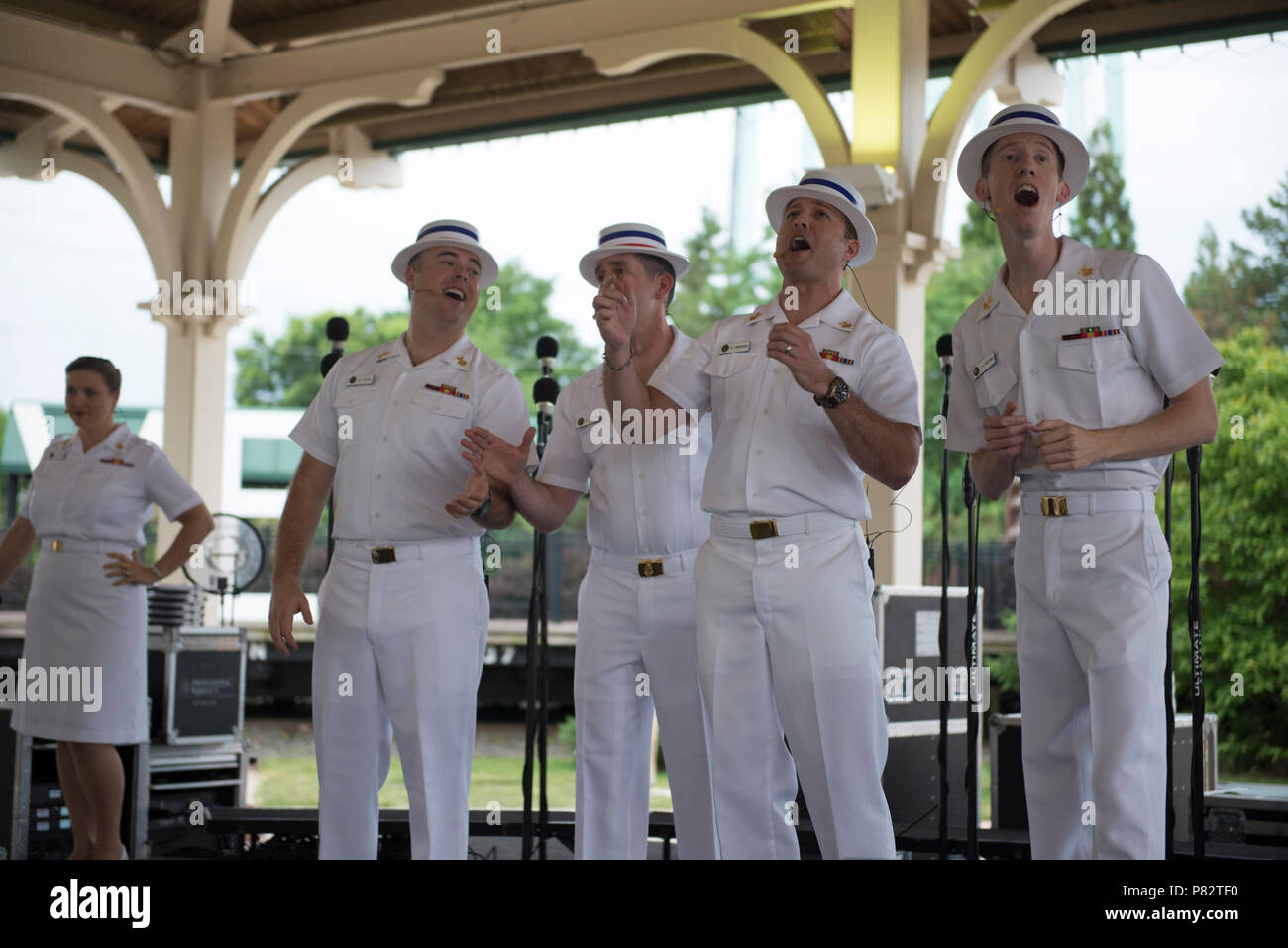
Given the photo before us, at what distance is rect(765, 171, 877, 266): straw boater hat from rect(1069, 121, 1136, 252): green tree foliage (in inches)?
919

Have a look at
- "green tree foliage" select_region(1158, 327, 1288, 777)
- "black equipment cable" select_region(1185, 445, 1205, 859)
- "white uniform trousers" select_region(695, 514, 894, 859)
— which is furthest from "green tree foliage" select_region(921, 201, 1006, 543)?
"white uniform trousers" select_region(695, 514, 894, 859)

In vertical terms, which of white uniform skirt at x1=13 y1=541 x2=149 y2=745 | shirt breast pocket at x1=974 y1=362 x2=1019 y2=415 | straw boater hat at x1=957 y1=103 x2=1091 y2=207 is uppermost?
straw boater hat at x1=957 y1=103 x2=1091 y2=207

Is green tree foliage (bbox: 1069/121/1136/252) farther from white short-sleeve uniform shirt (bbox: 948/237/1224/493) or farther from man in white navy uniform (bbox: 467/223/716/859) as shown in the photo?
white short-sleeve uniform shirt (bbox: 948/237/1224/493)

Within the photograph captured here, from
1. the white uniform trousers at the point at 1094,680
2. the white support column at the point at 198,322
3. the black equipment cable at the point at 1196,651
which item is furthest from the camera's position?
the white support column at the point at 198,322

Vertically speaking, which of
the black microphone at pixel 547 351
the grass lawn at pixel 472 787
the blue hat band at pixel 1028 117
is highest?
the blue hat band at pixel 1028 117

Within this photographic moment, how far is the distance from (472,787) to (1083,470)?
1044 cm

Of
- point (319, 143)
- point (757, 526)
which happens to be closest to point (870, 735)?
point (757, 526)

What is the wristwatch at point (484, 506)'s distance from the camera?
3.54 metres

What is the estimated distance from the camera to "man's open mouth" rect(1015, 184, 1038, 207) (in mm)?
3086

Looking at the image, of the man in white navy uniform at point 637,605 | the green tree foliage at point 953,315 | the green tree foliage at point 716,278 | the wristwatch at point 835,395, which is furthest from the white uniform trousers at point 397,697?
the green tree foliage at point 716,278

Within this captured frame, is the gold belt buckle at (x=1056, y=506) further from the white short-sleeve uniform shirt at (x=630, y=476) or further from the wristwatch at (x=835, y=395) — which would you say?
the white short-sleeve uniform shirt at (x=630, y=476)

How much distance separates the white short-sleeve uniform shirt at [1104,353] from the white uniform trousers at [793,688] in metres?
0.52

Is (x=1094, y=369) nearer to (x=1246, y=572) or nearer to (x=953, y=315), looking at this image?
(x=1246, y=572)

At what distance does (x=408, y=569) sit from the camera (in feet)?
12.0
